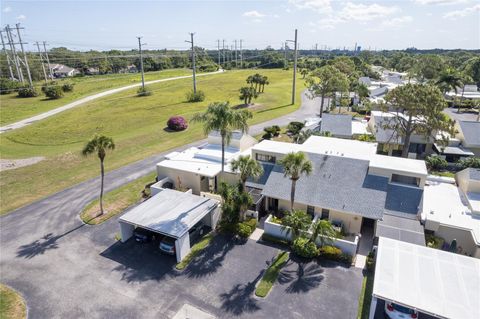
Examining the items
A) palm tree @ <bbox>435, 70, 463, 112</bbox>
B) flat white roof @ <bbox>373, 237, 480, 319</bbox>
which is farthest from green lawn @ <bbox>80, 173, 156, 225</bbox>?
palm tree @ <bbox>435, 70, 463, 112</bbox>

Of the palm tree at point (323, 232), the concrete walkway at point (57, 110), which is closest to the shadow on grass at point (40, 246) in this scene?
the palm tree at point (323, 232)

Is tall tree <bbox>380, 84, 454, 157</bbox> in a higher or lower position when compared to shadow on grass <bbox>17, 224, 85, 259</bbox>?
higher

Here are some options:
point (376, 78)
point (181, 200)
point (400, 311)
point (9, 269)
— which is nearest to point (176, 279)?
point (181, 200)

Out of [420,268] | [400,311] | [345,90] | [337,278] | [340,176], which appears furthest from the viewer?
[345,90]

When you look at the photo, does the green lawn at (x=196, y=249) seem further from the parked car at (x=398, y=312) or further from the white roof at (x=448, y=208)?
the white roof at (x=448, y=208)

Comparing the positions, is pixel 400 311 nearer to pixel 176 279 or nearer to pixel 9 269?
pixel 176 279

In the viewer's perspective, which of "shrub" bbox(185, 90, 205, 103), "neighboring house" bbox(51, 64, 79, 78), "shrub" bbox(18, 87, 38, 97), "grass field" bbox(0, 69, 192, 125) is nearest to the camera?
"grass field" bbox(0, 69, 192, 125)

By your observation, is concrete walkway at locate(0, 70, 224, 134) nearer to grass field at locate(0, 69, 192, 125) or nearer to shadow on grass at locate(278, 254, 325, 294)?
grass field at locate(0, 69, 192, 125)
